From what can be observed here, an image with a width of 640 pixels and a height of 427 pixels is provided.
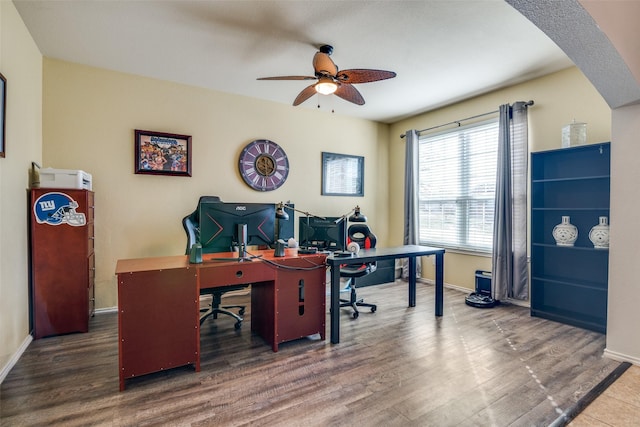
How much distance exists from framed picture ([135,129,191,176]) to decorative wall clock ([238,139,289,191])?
0.69 m

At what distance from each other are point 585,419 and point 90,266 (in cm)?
399

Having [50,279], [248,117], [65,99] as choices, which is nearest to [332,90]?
[248,117]

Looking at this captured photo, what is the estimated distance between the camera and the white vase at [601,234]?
9.62 feet

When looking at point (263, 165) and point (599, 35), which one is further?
point (263, 165)

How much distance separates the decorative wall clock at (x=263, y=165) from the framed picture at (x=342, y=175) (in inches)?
27.1

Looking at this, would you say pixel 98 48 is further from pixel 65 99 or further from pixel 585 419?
pixel 585 419

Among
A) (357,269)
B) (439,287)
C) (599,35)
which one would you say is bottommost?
(439,287)

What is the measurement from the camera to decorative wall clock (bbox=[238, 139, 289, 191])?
4.25 m

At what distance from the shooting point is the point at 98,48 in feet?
9.80

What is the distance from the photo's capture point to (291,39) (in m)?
2.81

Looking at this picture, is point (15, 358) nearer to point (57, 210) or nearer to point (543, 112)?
point (57, 210)

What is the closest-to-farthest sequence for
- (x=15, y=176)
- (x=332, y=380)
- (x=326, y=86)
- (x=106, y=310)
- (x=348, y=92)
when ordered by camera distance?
(x=332, y=380) < (x=15, y=176) < (x=326, y=86) < (x=348, y=92) < (x=106, y=310)

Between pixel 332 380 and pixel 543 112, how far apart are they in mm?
3642

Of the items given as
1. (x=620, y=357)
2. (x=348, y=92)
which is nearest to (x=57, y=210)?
(x=348, y=92)
